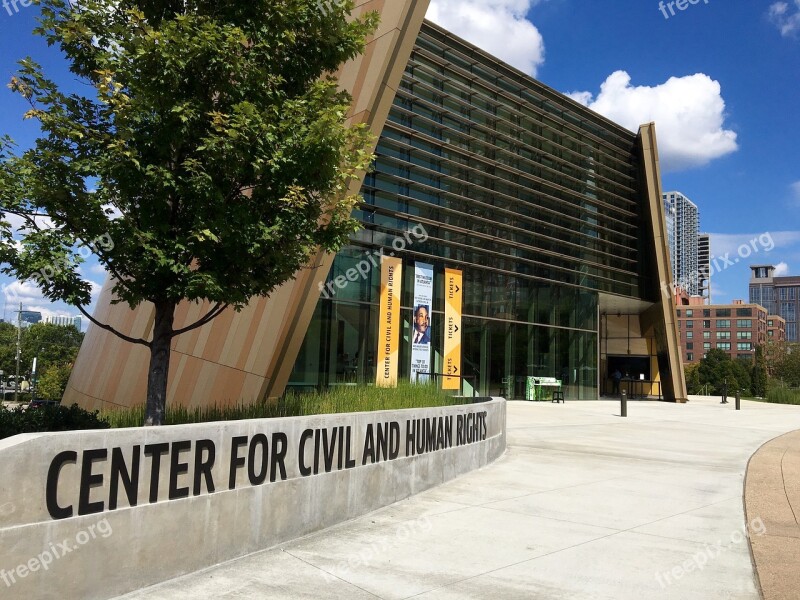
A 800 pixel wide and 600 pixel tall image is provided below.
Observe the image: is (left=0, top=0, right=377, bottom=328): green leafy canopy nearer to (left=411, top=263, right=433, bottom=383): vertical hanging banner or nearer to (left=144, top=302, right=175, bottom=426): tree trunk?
(left=144, top=302, right=175, bottom=426): tree trunk

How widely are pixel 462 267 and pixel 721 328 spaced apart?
144 meters

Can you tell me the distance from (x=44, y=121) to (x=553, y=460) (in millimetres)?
9510

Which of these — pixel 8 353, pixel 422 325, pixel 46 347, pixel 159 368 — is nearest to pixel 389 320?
pixel 422 325

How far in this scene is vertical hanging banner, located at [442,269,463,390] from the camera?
25.4 metres

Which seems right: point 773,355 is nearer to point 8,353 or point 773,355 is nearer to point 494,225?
point 494,225

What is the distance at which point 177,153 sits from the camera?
644 cm

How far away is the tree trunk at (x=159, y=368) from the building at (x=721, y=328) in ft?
500

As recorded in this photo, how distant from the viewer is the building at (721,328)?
147625mm

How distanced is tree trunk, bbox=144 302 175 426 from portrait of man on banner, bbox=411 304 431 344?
16.7 meters

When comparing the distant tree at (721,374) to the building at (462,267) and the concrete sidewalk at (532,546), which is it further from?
the concrete sidewalk at (532,546)

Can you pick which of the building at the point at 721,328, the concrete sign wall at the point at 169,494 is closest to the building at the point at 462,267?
the concrete sign wall at the point at 169,494

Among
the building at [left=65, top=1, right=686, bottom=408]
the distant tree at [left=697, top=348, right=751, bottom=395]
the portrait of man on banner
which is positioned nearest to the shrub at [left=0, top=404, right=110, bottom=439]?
the building at [left=65, top=1, right=686, bottom=408]

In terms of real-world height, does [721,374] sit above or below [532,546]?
above

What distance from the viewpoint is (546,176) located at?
3175 cm
